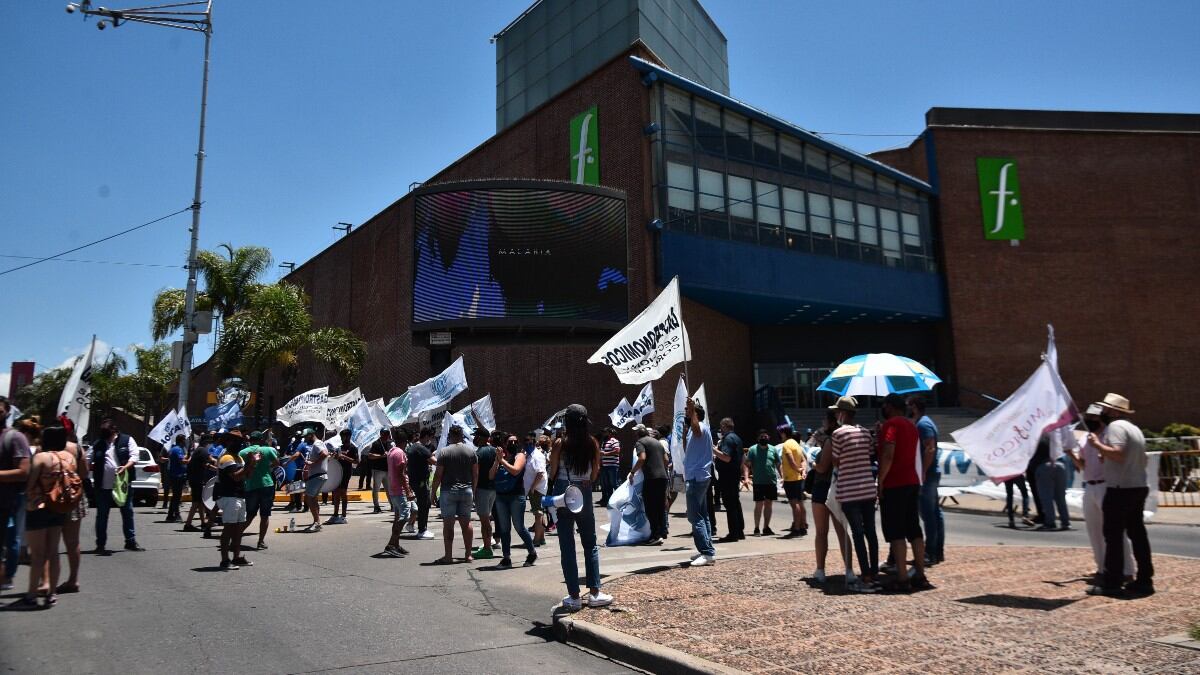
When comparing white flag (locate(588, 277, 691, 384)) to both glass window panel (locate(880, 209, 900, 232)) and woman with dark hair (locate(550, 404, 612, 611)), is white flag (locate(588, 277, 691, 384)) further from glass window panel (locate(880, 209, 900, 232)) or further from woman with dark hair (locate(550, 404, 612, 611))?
glass window panel (locate(880, 209, 900, 232))

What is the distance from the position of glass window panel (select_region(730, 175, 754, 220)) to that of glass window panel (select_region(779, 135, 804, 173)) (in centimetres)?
261

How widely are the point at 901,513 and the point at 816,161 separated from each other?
29.0 metres

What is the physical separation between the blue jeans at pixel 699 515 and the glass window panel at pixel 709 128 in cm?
2279

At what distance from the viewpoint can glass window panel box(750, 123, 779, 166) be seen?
31812mm

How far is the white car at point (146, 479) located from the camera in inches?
762

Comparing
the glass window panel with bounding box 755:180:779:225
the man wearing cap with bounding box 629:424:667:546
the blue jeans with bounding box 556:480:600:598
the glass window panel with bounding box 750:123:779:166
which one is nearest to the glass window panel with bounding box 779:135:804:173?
the glass window panel with bounding box 750:123:779:166

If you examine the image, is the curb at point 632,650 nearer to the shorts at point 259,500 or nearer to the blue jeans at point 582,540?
the blue jeans at point 582,540

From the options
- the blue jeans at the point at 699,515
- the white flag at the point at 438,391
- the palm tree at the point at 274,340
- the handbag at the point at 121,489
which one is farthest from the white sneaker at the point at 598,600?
the palm tree at the point at 274,340

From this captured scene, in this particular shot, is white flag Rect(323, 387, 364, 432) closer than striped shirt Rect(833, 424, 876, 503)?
No

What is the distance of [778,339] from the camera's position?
36.2 meters

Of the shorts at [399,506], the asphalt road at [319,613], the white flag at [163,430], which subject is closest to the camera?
the asphalt road at [319,613]

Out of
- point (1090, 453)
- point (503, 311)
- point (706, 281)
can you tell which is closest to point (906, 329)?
point (706, 281)

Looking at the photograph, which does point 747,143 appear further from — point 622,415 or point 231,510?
point 231,510

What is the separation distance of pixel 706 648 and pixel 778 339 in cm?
3187
